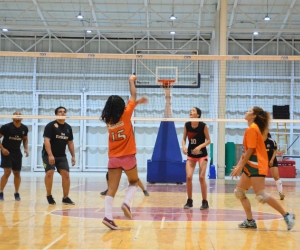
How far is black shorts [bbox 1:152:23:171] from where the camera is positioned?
10.4 metres

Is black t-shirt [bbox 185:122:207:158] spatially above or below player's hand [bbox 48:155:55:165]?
above

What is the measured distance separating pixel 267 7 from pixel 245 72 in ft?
15.4

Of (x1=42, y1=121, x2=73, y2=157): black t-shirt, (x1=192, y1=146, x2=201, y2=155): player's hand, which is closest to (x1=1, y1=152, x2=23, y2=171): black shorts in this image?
(x1=42, y1=121, x2=73, y2=157): black t-shirt

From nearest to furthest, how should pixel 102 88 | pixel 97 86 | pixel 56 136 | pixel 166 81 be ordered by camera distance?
pixel 56 136 < pixel 166 81 < pixel 97 86 < pixel 102 88

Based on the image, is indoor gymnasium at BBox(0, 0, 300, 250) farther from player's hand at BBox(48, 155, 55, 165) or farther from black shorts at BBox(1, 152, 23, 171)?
player's hand at BBox(48, 155, 55, 165)

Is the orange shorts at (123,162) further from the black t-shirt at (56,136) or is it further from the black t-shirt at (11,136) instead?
the black t-shirt at (11,136)

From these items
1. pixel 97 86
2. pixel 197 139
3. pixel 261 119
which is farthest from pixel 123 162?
pixel 97 86

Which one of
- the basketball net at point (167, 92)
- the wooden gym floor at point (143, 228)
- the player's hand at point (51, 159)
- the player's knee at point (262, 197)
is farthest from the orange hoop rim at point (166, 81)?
the player's knee at point (262, 197)

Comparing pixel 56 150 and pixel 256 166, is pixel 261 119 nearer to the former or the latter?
pixel 256 166

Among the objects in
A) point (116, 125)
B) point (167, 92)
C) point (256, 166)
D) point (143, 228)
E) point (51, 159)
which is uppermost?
point (167, 92)

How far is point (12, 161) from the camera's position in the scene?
412 inches

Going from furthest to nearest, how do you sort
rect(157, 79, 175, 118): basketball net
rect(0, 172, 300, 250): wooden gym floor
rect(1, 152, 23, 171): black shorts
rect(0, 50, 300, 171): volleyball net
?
rect(0, 50, 300, 171): volleyball net → rect(157, 79, 175, 118): basketball net → rect(1, 152, 23, 171): black shorts → rect(0, 172, 300, 250): wooden gym floor

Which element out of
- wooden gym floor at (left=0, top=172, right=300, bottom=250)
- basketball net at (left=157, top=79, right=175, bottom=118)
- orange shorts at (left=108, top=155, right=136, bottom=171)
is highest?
basketball net at (left=157, top=79, right=175, bottom=118)

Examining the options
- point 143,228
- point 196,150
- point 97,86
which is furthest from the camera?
point 97,86
